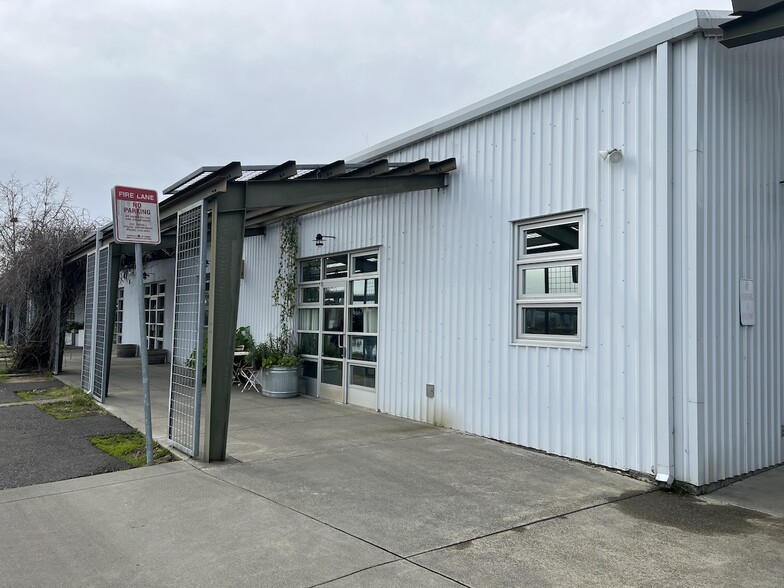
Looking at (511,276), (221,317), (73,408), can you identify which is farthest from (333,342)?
(221,317)

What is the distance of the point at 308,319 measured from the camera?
1154 cm

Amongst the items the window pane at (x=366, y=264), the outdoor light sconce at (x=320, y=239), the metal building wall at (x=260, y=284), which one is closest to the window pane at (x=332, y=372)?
the window pane at (x=366, y=264)

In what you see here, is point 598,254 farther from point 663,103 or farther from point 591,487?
point 591,487

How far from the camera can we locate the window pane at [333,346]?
1048 cm

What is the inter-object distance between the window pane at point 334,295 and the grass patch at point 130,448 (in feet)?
13.4

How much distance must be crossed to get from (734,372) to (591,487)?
71.8 inches

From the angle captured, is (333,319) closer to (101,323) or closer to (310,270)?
(310,270)

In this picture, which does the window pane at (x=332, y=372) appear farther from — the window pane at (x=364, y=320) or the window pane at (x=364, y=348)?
the window pane at (x=364, y=320)

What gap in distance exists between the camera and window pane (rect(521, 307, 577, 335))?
21.2 ft

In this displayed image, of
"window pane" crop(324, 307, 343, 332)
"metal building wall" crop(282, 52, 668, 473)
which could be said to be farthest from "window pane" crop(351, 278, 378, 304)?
"window pane" crop(324, 307, 343, 332)

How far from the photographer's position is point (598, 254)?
614 cm

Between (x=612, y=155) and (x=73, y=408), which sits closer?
(x=612, y=155)

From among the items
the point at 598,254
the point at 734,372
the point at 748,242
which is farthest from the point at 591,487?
the point at 748,242

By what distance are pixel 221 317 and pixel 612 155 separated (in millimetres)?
4312
